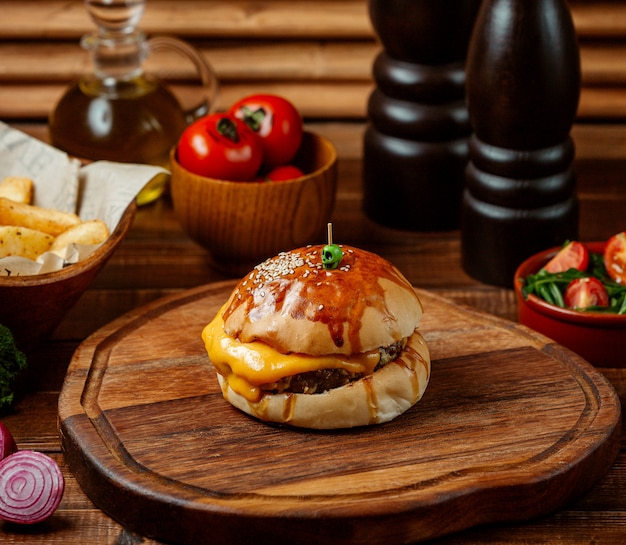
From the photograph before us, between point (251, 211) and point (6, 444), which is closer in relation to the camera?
point (6, 444)

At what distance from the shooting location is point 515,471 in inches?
71.3

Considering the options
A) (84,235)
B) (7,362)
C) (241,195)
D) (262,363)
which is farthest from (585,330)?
(7,362)

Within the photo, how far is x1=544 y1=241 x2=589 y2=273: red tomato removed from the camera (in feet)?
8.00

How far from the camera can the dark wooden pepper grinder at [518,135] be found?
2455 mm

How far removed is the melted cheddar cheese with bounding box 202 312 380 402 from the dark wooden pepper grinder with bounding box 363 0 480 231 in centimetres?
114

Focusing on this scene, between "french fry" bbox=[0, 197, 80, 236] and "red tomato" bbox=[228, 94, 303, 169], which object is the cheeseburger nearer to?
"french fry" bbox=[0, 197, 80, 236]

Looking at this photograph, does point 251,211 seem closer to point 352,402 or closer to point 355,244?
point 355,244

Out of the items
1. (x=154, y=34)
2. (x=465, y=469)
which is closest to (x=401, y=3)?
(x=154, y=34)

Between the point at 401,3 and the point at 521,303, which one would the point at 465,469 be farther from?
the point at 401,3

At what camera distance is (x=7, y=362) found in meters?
2.11

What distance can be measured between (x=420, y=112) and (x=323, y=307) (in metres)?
1.18

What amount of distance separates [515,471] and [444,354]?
19.1 inches

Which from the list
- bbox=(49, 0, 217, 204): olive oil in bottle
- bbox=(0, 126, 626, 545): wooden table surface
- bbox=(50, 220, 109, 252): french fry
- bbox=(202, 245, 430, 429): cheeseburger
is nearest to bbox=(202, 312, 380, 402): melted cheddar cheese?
bbox=(202, 245, 430, 429): cheeseburger

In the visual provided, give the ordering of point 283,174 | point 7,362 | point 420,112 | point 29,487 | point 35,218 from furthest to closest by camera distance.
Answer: point 420,112 → point 283,174 → point 35,218 → point 7,362 → point 29,487
